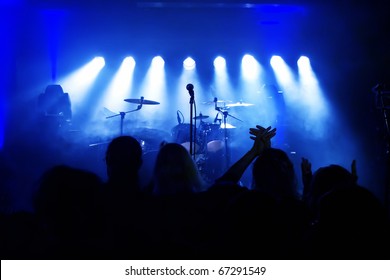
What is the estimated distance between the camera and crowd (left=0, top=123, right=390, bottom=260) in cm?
138

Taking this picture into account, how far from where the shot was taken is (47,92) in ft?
22.1

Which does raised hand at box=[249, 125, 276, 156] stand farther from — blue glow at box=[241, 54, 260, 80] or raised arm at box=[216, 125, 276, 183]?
blue glow at box=[241, 54, 260, 80]

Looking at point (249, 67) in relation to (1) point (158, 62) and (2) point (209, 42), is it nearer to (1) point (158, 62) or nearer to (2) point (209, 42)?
(2) point (209, 42)

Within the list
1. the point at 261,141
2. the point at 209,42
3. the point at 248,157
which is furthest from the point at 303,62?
the point at 248,157

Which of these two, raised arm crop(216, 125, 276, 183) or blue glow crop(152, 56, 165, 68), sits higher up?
blue glow crop(152, 56, 165, 68)

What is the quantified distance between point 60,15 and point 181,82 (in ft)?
10.0

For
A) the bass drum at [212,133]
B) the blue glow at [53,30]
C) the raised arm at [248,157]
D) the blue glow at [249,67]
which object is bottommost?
the raised arm at [248,157]

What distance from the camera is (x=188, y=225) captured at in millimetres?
1587

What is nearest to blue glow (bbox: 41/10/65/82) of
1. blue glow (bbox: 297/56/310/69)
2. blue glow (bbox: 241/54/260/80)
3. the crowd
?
blue glow (bbox: 241/54/260/80)

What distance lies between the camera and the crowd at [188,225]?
1.38 metres

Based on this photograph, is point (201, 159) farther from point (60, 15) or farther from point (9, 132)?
point (60, 15)

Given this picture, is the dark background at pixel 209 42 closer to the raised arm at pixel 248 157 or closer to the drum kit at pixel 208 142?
the drum kit at pixel 208 142

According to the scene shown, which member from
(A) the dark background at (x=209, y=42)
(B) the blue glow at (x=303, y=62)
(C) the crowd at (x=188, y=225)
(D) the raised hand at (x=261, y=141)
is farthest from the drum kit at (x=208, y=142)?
(C) the crowd at (x=188, y=225)

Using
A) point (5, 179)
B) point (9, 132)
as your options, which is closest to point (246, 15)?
point (9, 132)
